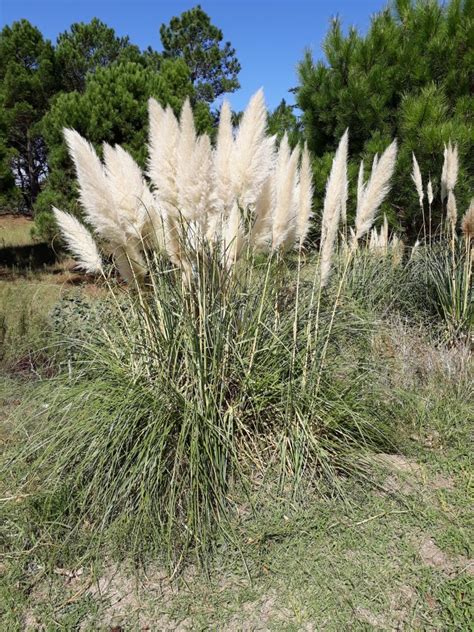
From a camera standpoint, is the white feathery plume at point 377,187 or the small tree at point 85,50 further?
the small tree at point 85,50

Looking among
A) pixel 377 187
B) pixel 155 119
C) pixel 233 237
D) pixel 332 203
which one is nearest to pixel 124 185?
pixel 155 119

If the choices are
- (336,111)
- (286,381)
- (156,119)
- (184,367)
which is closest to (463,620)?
(286,381)

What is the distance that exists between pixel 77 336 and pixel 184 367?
4.68 ft

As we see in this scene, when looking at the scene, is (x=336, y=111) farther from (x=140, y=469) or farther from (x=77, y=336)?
(x=140, y=469)

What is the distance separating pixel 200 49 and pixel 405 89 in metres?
11.4

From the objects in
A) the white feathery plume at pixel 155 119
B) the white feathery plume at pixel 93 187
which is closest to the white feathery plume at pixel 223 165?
the white feathery plume at pixel 155 119

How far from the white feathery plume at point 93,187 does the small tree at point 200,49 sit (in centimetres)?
1376

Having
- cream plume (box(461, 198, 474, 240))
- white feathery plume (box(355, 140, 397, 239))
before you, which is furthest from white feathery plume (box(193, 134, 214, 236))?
cream plume (box(461, 198, 474, 240))

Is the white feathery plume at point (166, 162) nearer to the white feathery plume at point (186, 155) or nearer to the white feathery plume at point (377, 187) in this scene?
the white feathery plume at point (186, 155)

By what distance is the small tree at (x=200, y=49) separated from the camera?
15.1 meters

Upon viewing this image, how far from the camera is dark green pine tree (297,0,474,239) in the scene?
5.85 m

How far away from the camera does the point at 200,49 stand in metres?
15.6

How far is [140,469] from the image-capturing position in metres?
2.28

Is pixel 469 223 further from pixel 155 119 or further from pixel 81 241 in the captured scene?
pixel 81 241
